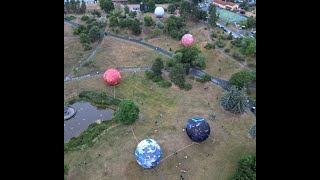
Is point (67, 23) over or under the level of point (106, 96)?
over

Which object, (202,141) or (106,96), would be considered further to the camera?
(106,96)

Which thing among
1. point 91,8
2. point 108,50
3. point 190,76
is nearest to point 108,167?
point 190,76

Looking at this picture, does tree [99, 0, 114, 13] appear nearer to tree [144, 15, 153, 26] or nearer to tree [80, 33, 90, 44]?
tree [144, 15, 153, 26]

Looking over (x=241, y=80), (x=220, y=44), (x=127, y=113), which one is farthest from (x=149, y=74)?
(x=220, y=44)

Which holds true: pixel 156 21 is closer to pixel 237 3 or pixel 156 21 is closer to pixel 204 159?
pixel 237 3

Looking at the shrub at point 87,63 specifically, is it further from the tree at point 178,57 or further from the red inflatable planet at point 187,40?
the red inflatable planet at point 187,40

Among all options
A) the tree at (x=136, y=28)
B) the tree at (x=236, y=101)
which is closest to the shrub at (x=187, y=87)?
the tree at (x=236, y=101)

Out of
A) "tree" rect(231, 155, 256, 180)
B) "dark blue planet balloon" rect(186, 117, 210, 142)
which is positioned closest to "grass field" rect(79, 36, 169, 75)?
"dark blue planet balloon" rect(186, 117, 210, 142)
